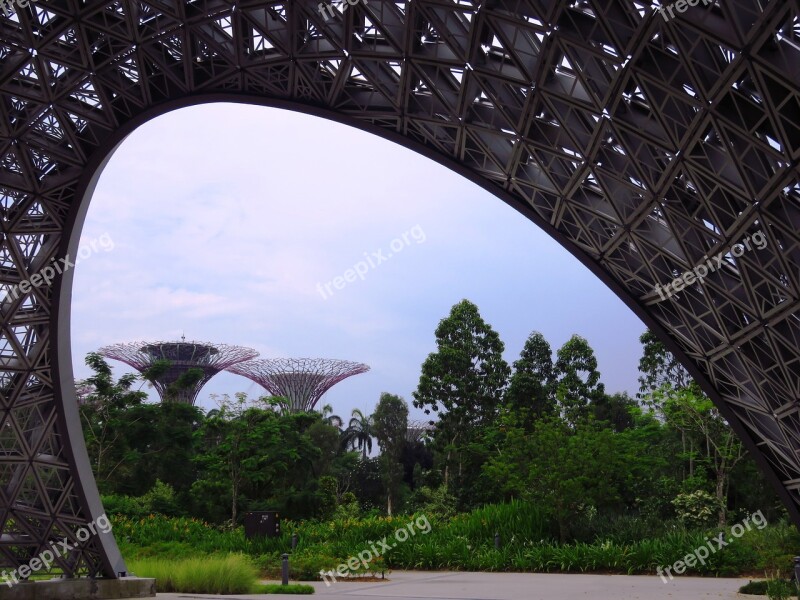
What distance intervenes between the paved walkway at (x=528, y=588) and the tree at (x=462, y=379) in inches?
1082

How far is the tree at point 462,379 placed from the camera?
2162 inches

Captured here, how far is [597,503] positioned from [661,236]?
19.3 metres

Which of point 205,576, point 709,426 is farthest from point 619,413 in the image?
point 205,576

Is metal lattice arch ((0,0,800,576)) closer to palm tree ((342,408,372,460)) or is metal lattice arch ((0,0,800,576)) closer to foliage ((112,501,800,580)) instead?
foliage ((112,501,800,580))

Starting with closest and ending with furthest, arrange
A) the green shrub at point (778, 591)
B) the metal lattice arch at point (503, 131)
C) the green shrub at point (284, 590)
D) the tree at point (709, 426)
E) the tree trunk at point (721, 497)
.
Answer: the metal lattice arch at point (503, 131), the green shrub at point (778, 591), the green shrub at point (284, 590), the tree trunk at point (721, 497), the tree at point (709, 426)

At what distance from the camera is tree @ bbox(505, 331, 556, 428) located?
5512 cm

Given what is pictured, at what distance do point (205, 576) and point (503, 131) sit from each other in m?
15.6

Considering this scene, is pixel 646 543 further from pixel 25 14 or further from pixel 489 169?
pixel 25 14

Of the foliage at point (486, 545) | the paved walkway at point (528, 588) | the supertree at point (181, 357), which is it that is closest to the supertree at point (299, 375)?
the supertree at point (181, 357)

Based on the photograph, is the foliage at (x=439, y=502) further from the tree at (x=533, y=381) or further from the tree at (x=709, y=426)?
the tree at (x=709, y=426)

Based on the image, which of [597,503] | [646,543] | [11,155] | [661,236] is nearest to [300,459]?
[597,503]

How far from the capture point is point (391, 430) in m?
75.0

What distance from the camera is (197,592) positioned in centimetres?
2188

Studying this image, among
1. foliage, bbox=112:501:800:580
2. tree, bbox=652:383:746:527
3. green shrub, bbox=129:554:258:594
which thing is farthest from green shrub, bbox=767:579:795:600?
tree, bbox=652:383:746:527
